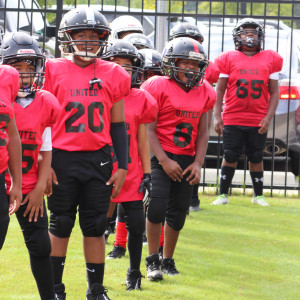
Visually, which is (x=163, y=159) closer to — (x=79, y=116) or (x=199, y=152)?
(x=199, y=152)

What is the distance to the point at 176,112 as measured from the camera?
4996 millimetres

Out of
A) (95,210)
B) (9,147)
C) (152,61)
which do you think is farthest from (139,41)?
(9,147)

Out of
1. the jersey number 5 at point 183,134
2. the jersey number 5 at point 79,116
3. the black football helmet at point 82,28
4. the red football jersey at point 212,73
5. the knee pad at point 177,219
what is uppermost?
the black football helmet at point 82,28

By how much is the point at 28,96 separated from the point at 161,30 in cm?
486

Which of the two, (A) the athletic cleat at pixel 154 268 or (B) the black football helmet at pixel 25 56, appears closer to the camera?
(B) the black football helmet at pixel 25 56

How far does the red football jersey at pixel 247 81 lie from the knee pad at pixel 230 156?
0.32 metres

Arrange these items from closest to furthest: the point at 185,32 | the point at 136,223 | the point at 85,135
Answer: the point at 85,135, the point at 136,223, the point at 185,32

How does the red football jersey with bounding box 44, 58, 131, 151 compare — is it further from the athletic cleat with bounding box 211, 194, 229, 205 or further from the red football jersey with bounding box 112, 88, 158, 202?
the athletic cleat with bounding box 211, 194, 229, 205

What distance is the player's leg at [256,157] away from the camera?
7887 millimetres

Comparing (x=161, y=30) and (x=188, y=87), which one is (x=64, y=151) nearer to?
(x=188, y=87)

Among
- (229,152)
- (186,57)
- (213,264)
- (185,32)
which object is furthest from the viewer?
(229,152)

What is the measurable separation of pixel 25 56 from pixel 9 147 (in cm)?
55

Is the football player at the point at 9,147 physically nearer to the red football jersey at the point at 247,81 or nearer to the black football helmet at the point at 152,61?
the black football helmet at the point at 152,61

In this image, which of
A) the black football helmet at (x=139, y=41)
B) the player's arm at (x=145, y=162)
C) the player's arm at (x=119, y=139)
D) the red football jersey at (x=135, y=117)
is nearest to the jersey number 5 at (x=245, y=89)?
the black football helmet at (x=139, y=41)
